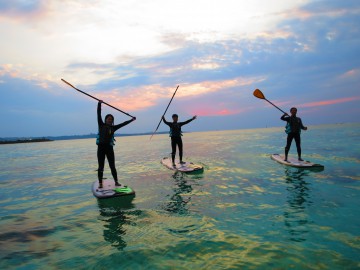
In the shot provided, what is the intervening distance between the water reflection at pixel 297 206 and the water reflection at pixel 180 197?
2.88 metres

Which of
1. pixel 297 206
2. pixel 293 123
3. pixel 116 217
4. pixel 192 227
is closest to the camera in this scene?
pixel 192 227

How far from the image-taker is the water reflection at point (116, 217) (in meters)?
6.06

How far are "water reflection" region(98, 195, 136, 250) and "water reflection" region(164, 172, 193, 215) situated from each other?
48.7 inches

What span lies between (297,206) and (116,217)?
208 inches

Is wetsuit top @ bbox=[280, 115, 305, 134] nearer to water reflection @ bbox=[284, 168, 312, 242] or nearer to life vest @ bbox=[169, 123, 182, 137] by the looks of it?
water reflection @ bbox=[284, 168, 312, 242]

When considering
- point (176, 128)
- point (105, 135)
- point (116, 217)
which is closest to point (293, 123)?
point (176, 128)

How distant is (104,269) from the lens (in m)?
4.75

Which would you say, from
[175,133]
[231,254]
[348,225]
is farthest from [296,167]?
[231,254]

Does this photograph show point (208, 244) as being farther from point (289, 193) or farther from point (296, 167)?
point (296, 167)

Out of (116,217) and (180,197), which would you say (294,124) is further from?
(116,217)

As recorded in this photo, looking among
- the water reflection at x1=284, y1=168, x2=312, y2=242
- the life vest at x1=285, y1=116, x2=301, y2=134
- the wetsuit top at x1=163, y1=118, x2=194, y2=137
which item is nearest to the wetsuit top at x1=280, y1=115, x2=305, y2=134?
the life vest at x1=285, y1=116, x2=301, y2=134

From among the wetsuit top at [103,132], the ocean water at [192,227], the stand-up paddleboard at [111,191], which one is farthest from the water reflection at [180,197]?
the wetsuit top at [103,132]

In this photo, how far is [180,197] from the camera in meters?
9.55

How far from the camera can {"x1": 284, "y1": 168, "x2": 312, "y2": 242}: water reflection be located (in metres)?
5.95
